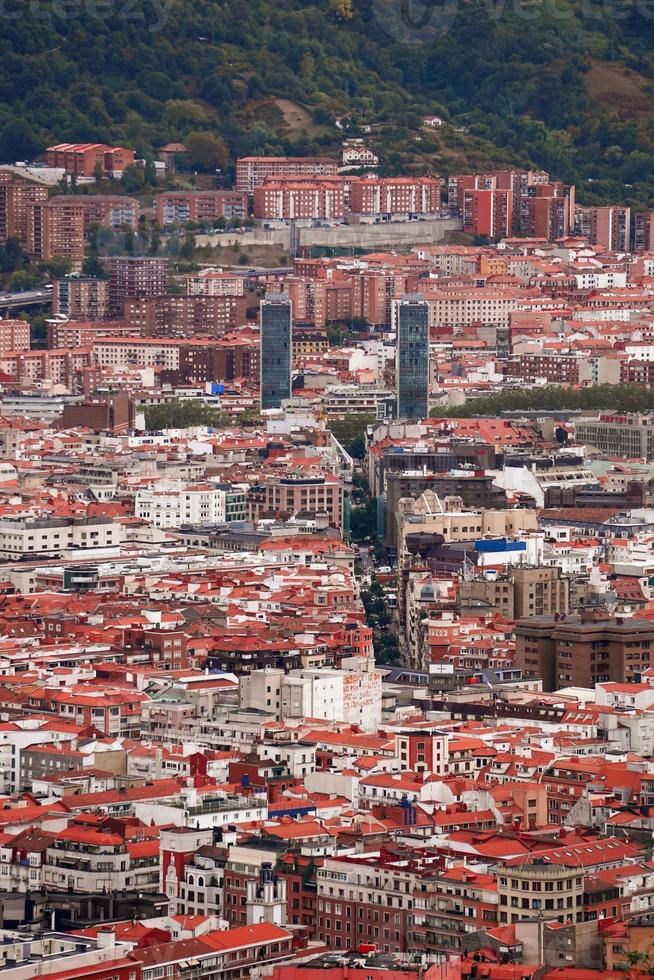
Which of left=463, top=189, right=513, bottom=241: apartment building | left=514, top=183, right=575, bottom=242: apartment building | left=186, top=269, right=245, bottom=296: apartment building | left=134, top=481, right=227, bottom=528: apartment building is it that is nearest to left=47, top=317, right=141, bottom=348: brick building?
left=186, top=269, right=245, bottom=296: apartment building

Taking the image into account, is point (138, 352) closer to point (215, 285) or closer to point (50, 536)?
point (215, 285)

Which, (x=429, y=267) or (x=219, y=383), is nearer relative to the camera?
(x=219, y=383)

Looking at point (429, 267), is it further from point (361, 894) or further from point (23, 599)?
point (361, 894)

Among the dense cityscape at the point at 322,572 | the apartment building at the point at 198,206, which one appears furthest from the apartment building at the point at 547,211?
the apartment building at the point at 198,206

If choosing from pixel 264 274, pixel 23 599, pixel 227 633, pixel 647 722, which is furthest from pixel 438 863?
pixel 264 274

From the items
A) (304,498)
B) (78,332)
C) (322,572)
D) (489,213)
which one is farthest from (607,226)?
(322,572)

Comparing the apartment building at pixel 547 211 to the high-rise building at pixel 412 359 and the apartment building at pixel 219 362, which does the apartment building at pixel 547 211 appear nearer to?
the apartment building at pixel 219 362
